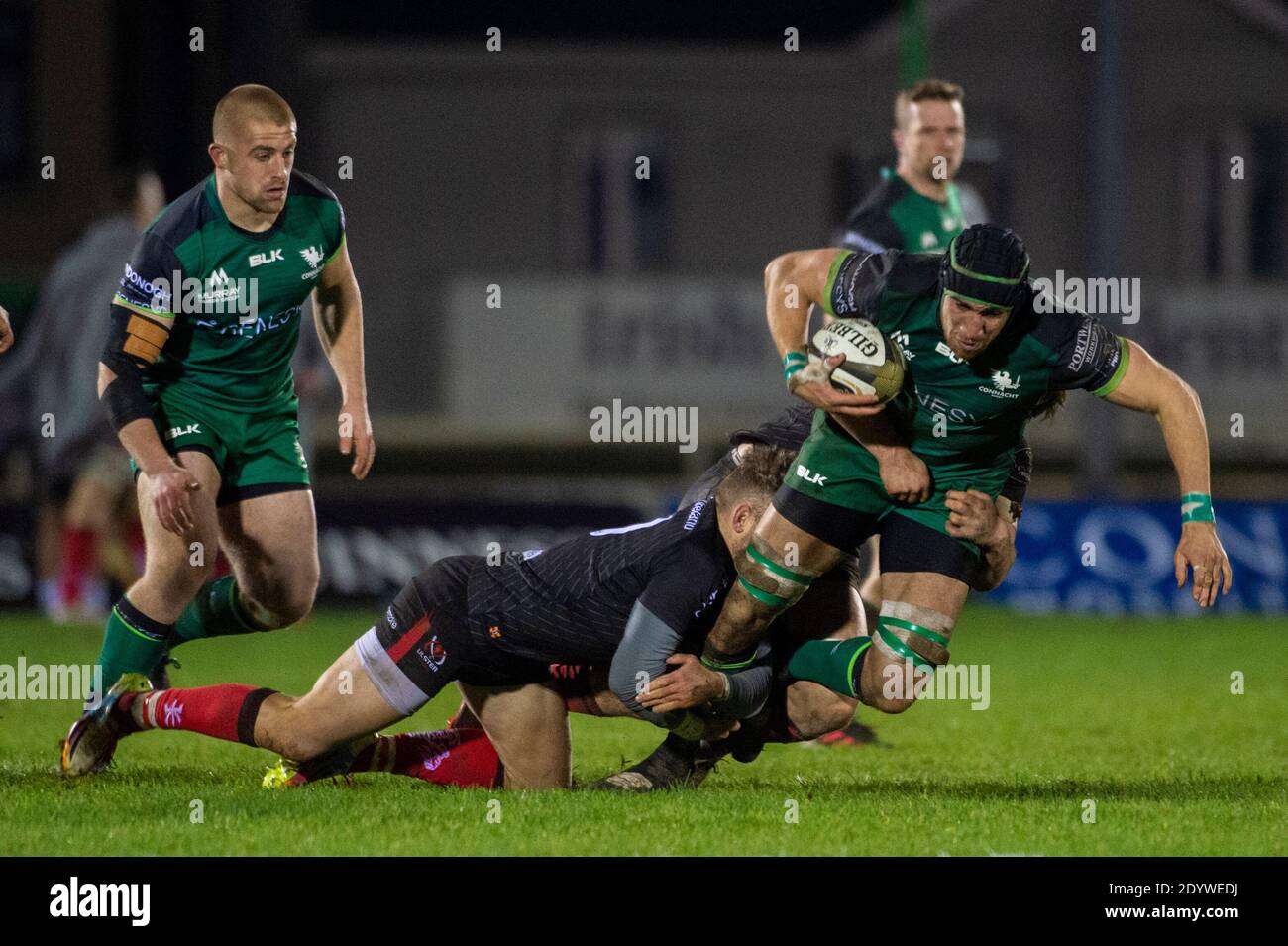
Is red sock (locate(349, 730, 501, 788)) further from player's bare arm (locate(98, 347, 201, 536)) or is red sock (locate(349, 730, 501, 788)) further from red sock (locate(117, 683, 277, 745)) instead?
player's bare arm (locate(98, 347, 201, 536))

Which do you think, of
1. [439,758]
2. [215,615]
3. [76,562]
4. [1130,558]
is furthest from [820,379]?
[1130,558]

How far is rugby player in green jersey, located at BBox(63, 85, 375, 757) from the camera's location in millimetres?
6969

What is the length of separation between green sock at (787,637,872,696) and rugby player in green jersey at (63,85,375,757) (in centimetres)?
173

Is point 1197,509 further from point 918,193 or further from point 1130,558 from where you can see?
point 1130,558

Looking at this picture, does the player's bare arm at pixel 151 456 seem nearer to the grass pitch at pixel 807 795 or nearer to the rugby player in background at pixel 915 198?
the grass pitch at pixel 807 795

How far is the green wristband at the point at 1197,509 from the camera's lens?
20.4 ft

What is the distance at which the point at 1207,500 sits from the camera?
20.4ft

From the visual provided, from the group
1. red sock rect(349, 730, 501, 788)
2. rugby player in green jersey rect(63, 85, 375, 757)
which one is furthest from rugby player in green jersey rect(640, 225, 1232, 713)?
rugby player in green jersey rect(63, 85, 375, 757)

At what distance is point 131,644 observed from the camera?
7082mm

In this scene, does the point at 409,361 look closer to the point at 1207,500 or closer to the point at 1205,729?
the point at 1205,729

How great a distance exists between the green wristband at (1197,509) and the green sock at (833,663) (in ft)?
3.47

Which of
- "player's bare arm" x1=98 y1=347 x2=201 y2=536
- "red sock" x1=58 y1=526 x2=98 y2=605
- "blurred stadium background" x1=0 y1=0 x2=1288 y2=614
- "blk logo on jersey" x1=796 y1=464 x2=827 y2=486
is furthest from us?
"blurred stadium background" x1=0 y1=0 x2=1288 y2=614

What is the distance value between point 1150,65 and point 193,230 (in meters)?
18.5

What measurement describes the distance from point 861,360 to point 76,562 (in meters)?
8.28
